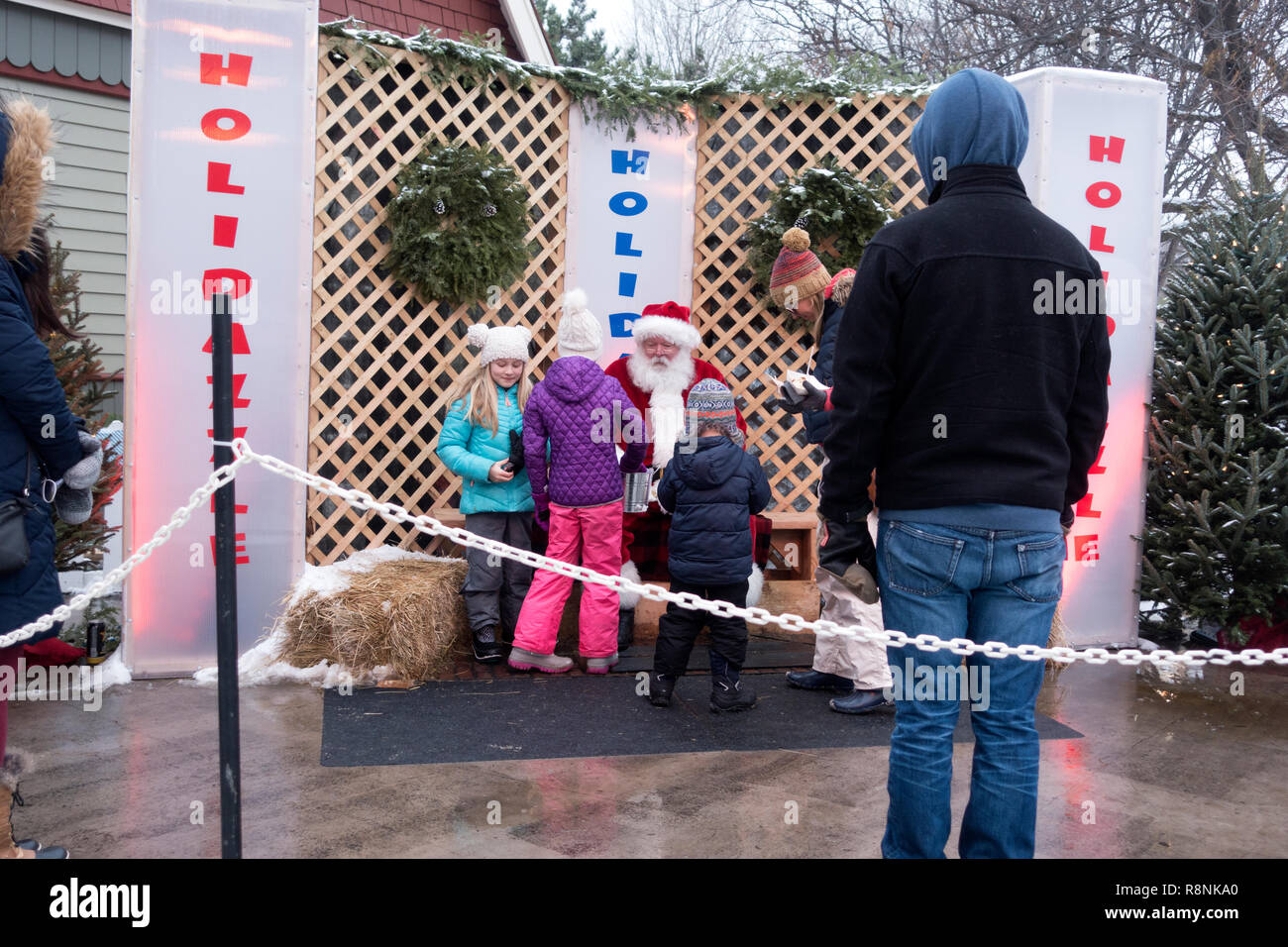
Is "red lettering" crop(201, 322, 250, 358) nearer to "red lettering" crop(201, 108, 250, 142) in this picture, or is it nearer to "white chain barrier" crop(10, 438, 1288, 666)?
"red lettering" crop(201, 108, 250, 142)

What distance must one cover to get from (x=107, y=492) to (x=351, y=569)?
1066mm

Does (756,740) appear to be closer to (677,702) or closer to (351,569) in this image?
(677,702)

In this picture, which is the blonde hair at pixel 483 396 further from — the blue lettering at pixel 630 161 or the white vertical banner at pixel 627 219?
the blue lettering at pixel 630 161

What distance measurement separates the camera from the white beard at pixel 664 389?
209 inches

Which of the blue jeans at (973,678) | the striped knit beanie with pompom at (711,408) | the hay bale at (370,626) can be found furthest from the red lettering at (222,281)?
the blue jeans at (973,678)

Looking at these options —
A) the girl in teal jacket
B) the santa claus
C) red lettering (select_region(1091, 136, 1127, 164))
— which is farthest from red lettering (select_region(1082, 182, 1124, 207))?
the girl in teal jacket

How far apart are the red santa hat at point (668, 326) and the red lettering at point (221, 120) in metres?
1.96

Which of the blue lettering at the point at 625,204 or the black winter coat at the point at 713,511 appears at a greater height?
the blue lettering at the point at 625,204

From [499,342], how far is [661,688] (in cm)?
159

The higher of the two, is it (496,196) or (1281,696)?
(496,196)

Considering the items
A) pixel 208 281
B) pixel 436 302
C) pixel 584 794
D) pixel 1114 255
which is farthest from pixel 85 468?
pixel 1114 255

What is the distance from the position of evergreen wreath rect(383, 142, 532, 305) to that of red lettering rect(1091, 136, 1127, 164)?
264 centimetres
